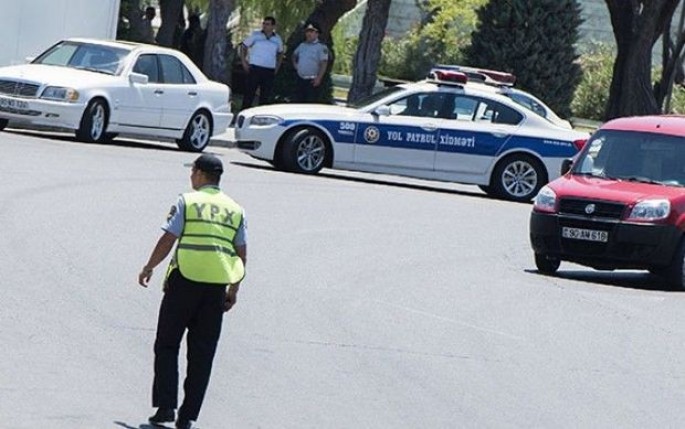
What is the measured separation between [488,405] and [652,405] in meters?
1.17

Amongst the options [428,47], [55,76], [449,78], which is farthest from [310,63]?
[428,47]

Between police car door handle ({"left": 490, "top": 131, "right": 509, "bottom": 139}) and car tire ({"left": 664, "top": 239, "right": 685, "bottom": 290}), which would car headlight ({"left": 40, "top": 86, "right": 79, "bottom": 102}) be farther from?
car tire ({"left": 664, "top": 239, "right": 685, "bottom": 290})

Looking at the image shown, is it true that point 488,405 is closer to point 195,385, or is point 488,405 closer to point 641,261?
point 195,385

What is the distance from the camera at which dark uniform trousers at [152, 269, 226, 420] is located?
9227 millimetres

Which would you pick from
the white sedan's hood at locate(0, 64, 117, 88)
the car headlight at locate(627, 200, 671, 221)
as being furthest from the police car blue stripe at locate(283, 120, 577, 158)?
the car headlight at locate(627, 200, 671, 221)

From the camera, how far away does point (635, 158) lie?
63.4 ft

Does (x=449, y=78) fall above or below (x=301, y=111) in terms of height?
above

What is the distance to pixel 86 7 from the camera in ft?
109

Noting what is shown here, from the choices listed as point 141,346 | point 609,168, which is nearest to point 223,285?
point 141,346

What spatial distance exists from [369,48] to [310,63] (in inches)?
178

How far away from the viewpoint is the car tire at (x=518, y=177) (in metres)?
26.5

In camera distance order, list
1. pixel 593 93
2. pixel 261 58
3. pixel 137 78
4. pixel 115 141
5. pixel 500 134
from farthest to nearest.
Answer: pixel 593 93 < pixel 261 58 < pixel 115 141 < pixel 137 78 < pixel 500 134

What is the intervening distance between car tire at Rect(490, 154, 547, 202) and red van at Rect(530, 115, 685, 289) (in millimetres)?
7047

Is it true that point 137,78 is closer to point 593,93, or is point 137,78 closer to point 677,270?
point 677,270
